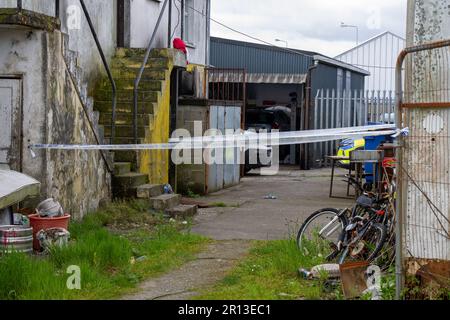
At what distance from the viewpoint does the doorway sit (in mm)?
9617

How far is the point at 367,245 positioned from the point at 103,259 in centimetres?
282

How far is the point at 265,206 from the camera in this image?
14.1 meters

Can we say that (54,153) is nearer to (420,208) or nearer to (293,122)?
(420,208)

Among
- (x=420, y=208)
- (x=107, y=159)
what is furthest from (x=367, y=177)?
(x=420, y=208)

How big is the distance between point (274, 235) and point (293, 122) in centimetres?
1553

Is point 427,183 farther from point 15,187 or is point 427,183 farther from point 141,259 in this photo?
point 15,187

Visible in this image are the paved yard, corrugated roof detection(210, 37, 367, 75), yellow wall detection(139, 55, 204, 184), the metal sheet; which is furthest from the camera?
corrugated roof detection(210, 37, 367, 75)

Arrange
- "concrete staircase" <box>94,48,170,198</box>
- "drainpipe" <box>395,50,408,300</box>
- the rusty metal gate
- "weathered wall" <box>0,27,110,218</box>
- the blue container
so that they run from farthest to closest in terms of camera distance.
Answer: the blue container → "concrete staircase" <box>94,48,170,198</box> → "weathered wall" <box>0,27,110,218</box> → the rusty metal gate → "drainpipe" <box>395,50,408,300</box>

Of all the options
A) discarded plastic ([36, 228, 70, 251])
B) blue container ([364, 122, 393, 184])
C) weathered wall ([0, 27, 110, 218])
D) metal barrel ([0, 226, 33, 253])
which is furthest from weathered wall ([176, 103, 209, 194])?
metal barrel ([0, 226, 33, 253])

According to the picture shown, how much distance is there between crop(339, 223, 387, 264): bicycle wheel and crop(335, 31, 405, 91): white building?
1149 inches

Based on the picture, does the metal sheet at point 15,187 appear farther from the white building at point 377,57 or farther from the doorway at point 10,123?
the white building at point 377,57

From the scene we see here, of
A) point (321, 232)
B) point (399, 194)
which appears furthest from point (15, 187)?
point (399, 194)

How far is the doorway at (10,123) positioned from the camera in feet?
31.6

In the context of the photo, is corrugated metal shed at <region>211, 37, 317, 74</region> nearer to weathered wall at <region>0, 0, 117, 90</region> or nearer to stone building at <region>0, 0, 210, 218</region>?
stone building at <region>0, 0, 210, 218</region>
